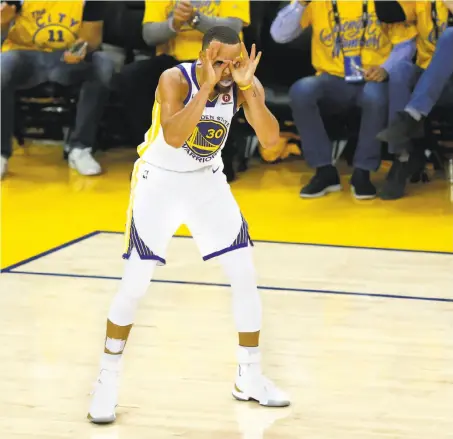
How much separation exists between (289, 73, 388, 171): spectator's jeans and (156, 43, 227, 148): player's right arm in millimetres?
3845

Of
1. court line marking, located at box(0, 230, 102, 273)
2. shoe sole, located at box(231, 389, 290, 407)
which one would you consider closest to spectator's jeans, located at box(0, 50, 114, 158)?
court line marking, located at box(0, 230, 102, 273)

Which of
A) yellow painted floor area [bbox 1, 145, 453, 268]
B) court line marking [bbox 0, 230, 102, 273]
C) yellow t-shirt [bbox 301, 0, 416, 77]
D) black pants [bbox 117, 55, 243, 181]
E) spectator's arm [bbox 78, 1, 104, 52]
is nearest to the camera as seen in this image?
court line marking [bbox 0, 230, 102, 273]

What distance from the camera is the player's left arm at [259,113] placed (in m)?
3.09

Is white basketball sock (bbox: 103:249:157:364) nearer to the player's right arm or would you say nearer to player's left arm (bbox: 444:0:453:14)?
the player's right arm

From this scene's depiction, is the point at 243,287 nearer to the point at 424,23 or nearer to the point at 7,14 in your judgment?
the point at 424,23

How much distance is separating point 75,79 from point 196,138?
4.81m

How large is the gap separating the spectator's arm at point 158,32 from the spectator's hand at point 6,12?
1056mm

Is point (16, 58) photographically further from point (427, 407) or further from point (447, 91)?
point (427, 407)

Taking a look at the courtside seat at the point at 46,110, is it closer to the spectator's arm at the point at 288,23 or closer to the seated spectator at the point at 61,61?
the seated spectator at the point at 61,61

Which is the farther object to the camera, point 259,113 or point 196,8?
point 196,8

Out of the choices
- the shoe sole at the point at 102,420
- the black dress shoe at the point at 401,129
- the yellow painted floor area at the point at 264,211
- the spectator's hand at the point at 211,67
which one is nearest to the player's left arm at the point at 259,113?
the spectator's hand at the point at 211,67

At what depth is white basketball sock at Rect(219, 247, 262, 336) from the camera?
3.19 m

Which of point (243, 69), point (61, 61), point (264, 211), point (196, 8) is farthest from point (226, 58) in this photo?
point (61, 61)

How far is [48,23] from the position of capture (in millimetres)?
7629
